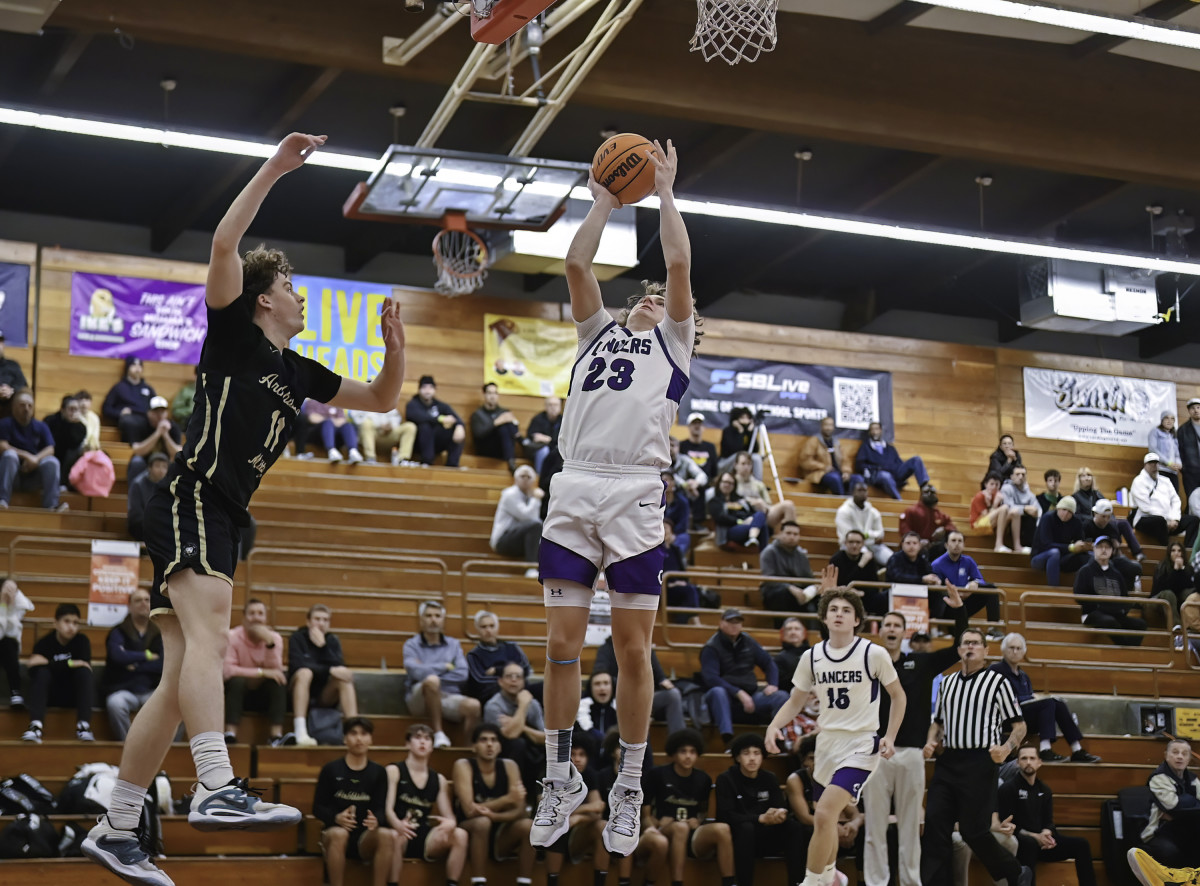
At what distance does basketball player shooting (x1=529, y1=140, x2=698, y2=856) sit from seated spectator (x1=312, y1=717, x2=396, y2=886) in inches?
211

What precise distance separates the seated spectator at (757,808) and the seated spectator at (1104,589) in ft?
23.2

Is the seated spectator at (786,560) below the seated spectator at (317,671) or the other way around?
the other way around

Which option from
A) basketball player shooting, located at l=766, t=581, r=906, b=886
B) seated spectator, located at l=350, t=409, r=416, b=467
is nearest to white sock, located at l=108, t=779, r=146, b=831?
basketball player shooting, located at l=766, t=581, r=906, b=886

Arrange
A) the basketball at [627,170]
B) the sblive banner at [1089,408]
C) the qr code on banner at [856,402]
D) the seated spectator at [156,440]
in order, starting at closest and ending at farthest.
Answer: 1. the basketball at [627,170]
2. the seated spectator at [156,440]
3. the qr code on banner at [856,402]
4. the sblive banner at [1089,408]

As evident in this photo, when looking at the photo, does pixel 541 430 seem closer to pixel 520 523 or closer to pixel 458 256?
pixel 520 523

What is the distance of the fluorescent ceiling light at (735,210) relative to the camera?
14906 mm

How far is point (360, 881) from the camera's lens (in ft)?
38.5

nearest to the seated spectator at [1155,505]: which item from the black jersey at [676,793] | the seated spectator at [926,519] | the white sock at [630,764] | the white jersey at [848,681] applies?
the seated spectator at [926,519]

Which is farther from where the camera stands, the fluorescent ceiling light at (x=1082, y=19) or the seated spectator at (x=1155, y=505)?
the seated spectator at (x=1155, y=505)

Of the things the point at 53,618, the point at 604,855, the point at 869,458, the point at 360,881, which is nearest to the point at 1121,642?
the point at 869,458

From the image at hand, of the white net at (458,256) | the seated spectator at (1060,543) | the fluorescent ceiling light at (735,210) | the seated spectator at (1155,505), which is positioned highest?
the fluorescent ceiling light at (735,210)

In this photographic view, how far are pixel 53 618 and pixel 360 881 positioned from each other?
161 inches

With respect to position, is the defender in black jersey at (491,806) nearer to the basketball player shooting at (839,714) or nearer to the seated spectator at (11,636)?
the basketball player shooting at (839,714)

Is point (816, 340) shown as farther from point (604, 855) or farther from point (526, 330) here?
point (604, 855)
